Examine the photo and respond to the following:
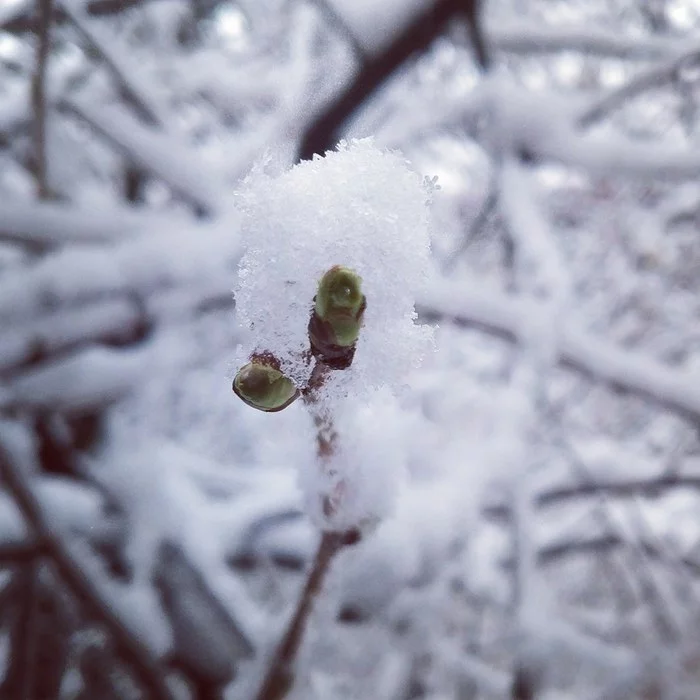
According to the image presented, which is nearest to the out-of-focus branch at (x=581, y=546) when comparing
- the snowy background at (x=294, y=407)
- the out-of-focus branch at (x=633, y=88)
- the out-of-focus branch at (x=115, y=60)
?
the snowy background at (x=294, y=407)

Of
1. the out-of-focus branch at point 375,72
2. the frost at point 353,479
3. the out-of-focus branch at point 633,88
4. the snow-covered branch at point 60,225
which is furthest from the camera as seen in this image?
the out-of-focus branch at point 633,88

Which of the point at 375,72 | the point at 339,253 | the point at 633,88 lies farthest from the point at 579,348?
the point at 339,253

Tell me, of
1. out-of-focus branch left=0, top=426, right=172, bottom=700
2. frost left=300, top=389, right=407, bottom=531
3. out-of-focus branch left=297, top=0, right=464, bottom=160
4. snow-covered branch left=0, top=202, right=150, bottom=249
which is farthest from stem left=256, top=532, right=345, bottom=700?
snow-covered branch left=0, top=202, right=150, bottom=249

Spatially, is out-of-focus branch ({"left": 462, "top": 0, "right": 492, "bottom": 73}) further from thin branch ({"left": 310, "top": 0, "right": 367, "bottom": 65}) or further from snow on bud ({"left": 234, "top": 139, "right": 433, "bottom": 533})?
snow on bud ({"left": 234, "top": 139, "right": 433, "bottom": 533})

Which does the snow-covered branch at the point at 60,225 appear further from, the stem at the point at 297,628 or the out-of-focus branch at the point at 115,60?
the stem at the point at 297,628

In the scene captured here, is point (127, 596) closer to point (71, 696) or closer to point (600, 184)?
point (71, 696)

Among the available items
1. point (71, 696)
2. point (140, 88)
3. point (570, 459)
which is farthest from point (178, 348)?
point (570, 459)

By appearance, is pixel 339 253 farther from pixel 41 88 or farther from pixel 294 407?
pixel 41 88
